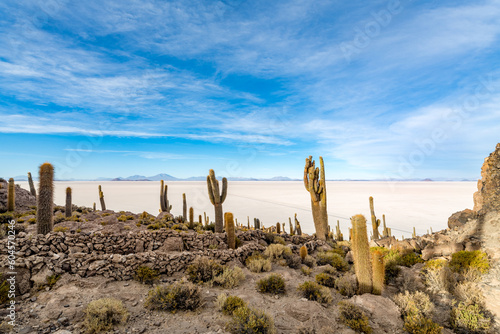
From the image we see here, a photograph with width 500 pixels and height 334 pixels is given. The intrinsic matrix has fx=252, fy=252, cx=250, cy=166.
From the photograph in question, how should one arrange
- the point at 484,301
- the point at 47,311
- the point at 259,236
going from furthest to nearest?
the point at 259,236
the point at 484,301
the point at 47,311

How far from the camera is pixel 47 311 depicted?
268 inches

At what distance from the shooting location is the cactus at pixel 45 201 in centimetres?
1005

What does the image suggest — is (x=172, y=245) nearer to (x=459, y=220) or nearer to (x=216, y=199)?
(x=216, y=199)

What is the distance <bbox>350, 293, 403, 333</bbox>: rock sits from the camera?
7.20 meters

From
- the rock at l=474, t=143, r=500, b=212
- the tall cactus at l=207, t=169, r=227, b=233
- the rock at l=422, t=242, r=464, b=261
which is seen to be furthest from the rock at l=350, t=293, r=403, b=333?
the tall cactus at l=207, t=169, r=227, b=233

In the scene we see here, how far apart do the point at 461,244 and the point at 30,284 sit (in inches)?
628

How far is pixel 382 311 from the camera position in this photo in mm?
7652

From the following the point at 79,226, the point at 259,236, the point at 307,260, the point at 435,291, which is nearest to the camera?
the point at 435,291

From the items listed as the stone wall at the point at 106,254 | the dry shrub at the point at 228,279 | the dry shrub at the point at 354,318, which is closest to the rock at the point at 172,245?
the stone wall at the point at 106,254

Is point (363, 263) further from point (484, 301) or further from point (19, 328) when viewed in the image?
point (19, 328)

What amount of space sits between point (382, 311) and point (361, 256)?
5.84ft

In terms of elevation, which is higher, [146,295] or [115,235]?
[115,235]

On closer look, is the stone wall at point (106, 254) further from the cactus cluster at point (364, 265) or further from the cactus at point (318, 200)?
the cactus at point (318, 200)

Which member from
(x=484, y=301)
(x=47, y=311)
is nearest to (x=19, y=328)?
(x=47, y=311)
